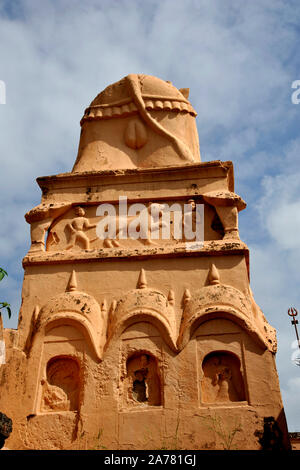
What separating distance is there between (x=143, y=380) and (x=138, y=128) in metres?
4.87

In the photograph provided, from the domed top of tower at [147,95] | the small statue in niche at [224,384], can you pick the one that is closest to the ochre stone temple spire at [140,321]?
the small statue in niche at [224,384]

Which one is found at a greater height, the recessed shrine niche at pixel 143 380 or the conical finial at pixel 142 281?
the conical finial at pixel 142 281

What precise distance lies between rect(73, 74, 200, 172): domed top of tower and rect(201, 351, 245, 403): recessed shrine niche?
12.4 ft

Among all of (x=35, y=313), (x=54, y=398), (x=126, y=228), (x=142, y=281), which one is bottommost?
(x=54, y=398)

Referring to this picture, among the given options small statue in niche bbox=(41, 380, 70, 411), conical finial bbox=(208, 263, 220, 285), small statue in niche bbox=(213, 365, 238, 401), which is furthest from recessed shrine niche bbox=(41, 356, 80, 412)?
conical finial bbox=(208, 263, 220, 285)

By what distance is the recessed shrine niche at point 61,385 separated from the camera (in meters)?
7.18

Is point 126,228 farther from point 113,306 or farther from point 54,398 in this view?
point 54,398

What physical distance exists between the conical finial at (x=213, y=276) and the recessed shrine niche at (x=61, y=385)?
225cm

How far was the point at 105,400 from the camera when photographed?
6.98 metres

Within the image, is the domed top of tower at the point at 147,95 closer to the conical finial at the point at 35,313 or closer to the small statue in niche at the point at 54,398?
the conical finial at the point at 35,313

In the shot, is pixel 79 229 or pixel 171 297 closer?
pixel 171 297

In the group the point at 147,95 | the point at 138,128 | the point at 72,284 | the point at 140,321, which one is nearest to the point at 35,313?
the point at 72,284

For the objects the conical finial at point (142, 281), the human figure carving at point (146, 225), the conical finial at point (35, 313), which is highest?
the human figure carving at point (146, 225)

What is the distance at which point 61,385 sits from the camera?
7.39 metres
